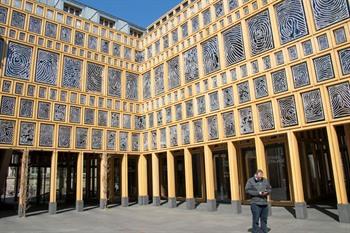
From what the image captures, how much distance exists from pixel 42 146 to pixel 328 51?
1916 cm

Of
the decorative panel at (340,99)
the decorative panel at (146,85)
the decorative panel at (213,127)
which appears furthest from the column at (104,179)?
the decorative panel at (340,99)

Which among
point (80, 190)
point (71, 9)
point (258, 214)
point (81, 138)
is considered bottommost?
point (258, 214)

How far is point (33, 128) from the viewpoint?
20.5 metres

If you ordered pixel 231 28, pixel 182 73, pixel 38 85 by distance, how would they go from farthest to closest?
pixel 182 73
pixel 38 85
pixel 231 28

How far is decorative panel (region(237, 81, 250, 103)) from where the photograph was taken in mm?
17889

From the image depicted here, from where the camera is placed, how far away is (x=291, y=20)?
54.0 ft

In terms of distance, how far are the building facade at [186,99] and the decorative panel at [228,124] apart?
7 centimetres

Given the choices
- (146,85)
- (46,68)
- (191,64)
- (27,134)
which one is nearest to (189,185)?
(191,64)

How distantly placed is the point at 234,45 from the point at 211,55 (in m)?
2.10

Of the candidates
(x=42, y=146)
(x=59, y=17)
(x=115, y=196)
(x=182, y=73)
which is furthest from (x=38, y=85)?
(x=115, y=196)

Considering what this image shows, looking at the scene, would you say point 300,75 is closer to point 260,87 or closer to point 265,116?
point 260,87

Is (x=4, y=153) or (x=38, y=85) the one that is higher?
(x=38, y=85)

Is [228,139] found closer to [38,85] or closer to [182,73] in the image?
[182,73]

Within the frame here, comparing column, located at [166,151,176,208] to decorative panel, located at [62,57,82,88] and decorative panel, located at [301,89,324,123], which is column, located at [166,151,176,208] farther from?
decorative panel, located at [301,89,324,123]
